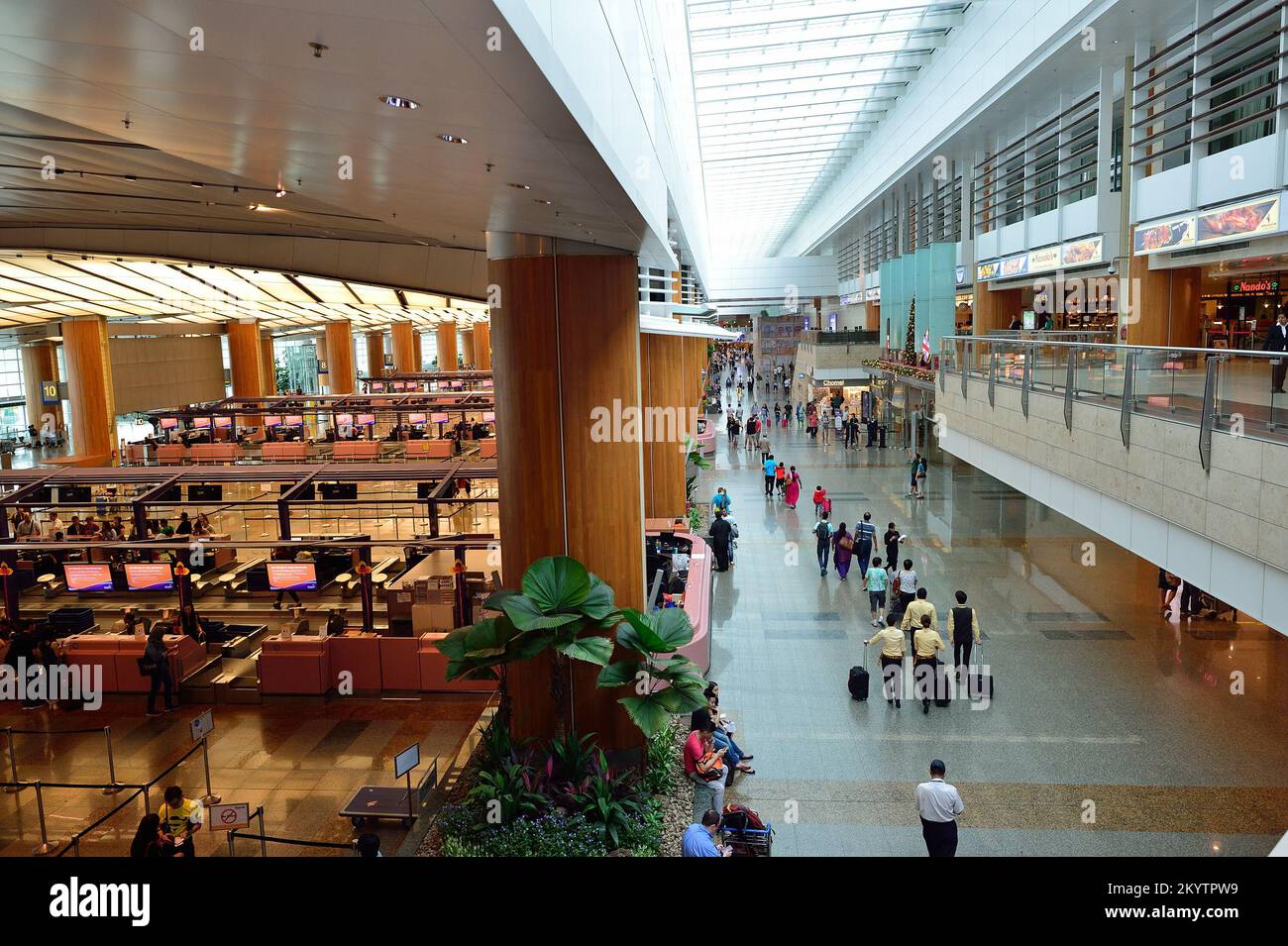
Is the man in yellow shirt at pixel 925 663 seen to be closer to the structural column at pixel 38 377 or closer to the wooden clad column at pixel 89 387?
the wooden clad column at pixel 89 387

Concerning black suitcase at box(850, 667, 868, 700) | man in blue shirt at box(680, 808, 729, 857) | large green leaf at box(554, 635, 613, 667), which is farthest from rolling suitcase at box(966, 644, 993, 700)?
large green leaf at box(554, 635, 613, 667)

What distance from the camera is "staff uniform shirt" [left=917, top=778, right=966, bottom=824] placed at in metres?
7.00

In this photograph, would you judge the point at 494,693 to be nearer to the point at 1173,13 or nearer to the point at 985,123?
the point at 1173,13

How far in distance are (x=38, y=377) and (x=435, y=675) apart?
132ft

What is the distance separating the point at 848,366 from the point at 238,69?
42041 mm

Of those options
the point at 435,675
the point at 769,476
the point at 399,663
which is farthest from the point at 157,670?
the point at 769,476

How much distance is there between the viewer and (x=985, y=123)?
2558 centimetres

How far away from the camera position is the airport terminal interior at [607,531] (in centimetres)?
480

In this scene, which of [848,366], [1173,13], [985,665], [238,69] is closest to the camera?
[238,69]

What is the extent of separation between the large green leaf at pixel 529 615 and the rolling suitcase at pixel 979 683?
A: 19.5ft

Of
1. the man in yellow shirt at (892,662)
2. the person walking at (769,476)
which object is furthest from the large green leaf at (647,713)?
the person walking at (769,476)

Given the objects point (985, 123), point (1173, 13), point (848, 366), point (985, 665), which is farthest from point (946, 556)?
point (848, 366)
